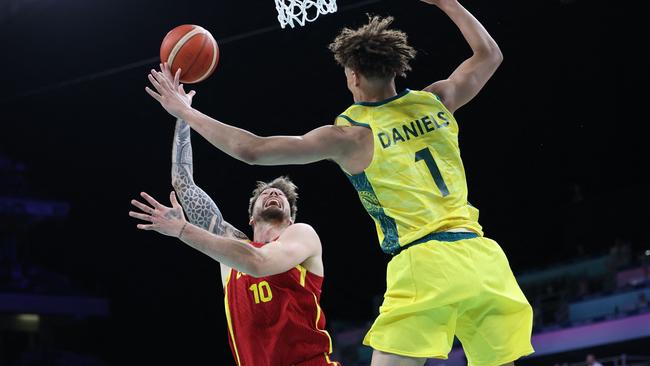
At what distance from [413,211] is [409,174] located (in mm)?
146

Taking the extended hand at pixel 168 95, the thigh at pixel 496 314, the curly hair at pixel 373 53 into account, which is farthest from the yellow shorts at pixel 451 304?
the extended hand at pixel 168 95

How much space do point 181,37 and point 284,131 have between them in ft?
32.7

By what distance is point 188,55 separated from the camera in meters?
5.30

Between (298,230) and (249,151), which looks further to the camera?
(298,230)

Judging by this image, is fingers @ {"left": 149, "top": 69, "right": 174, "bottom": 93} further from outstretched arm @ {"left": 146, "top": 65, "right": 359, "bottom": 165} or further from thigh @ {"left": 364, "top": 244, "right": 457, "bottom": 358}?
thigh @ {"left": 364, "top": 244, "right": 457, "bottom": 358}

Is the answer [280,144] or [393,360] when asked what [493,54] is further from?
[393,360]

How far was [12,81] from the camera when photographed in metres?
16.0

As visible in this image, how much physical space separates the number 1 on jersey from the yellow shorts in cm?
22

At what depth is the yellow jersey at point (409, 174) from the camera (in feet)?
12.4

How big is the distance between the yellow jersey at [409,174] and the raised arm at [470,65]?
27 centimetres

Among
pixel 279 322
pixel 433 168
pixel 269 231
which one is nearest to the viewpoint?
pixel 433 168

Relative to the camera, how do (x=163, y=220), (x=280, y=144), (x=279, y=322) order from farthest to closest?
(x=279, y=322), (x=163, y=220), (x=280, y=144)

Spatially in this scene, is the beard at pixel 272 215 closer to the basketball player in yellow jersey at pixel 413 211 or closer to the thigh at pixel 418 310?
the basketball player in yellow jersey at pixel 413 211

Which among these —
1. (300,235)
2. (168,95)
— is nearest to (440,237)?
(168,95)
